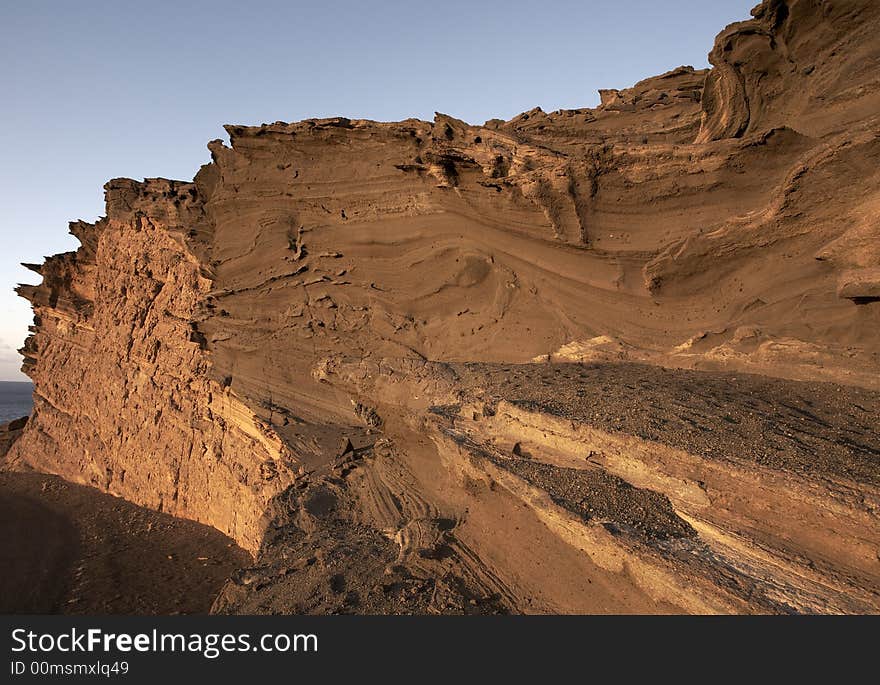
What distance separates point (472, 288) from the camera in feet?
24.6

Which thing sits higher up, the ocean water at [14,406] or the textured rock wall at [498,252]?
the textured rock wall at [498,252]

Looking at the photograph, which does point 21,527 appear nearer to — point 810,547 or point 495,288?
point 495,288

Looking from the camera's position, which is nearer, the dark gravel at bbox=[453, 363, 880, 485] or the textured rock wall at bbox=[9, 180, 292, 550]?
the dark gravel at bbox=[453, 363, 880, 485]

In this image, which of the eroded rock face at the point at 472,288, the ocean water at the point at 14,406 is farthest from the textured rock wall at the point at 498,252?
the ocean water at the point at 14,406

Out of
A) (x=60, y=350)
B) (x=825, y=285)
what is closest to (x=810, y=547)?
(x=825, y=285)

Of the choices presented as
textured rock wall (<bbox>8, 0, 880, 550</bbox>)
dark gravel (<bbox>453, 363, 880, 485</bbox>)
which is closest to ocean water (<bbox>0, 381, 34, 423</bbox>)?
textured rock wall (<bbox>8, 0, 880, 550</bbox>)

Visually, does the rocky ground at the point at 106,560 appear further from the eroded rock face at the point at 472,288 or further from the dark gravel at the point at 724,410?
the dark gravel at the point at 724,410

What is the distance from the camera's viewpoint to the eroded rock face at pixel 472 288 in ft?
14.3

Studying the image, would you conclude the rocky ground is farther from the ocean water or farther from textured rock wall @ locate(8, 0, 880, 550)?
the ocean water

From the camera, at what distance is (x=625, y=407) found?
4.23 meters

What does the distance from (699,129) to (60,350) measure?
17.0m

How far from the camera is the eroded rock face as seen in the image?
14.3 ft

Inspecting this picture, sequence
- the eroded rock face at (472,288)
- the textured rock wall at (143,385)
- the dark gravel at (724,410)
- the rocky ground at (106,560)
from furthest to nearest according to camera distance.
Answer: the textured rock wall at (143,385) < the rocky ground at (106,560) < the eroded rock face at (472,288) < the dark gravel at (724,410)

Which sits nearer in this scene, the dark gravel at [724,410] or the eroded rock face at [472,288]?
the dark gravel at [724,410]
